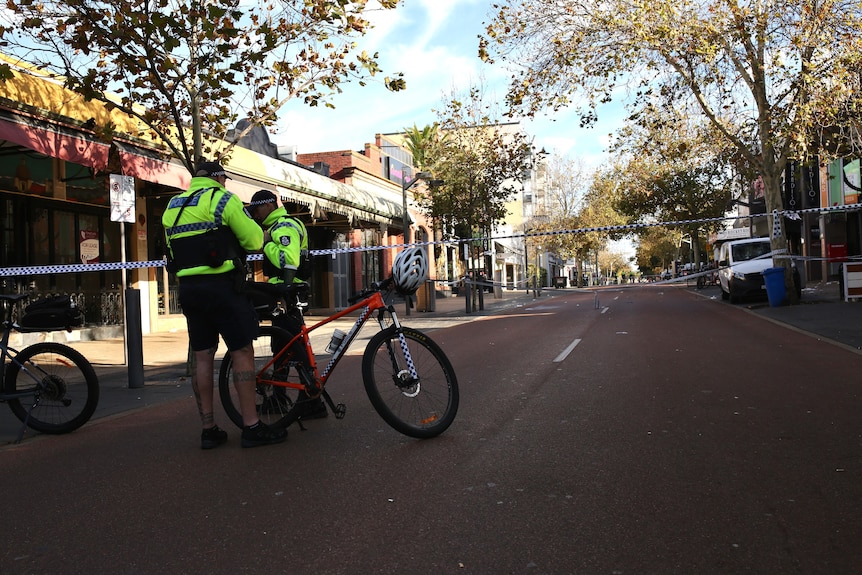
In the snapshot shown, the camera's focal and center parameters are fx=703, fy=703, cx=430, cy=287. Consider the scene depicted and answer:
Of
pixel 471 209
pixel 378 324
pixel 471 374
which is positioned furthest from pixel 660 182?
pixel 378 324

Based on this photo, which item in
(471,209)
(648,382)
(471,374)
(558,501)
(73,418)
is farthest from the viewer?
(471,209)

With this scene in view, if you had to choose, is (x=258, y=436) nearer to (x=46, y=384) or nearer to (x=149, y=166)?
(x=46, y=384)

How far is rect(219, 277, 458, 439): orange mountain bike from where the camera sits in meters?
4.77

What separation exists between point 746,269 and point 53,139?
17679 millimetres

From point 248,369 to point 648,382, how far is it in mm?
4148

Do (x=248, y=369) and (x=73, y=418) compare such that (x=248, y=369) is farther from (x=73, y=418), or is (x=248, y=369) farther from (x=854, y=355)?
(x=854, y=355)

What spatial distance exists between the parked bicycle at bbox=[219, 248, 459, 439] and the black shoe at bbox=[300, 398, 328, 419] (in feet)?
0.52

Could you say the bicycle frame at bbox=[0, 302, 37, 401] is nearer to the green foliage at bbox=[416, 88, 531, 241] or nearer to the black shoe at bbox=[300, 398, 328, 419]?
the black shoe at bbox=[300, 398, 328, 419]

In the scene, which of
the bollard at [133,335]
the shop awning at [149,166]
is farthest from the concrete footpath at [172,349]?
the shop awning at [149,166]

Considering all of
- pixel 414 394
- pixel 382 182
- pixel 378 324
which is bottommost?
pixel 414 394

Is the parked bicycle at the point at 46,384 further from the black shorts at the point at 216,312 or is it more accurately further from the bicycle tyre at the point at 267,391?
the black shorts at the point at 216,312

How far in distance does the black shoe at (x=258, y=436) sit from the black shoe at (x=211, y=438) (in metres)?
0.21

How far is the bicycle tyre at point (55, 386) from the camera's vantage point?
5.54 meters

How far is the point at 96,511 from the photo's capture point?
12.3ft
